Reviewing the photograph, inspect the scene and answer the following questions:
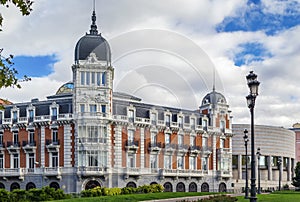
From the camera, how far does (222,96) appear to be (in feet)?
246

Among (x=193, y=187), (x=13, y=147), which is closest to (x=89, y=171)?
(x=13, y=147)

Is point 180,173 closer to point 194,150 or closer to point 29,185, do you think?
point 194,150

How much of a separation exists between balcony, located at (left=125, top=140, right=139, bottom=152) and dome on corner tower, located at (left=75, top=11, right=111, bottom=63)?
1081cm

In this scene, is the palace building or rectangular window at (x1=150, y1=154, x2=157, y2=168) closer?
the palace building

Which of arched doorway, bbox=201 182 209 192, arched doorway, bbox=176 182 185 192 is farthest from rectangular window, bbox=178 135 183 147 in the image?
arched doorway, bbox=201 182 209 192

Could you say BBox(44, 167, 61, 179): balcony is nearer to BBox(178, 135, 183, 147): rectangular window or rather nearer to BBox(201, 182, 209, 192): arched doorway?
BBox(178, 135, 183, 147): rectangular window

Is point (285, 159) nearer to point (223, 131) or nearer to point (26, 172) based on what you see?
point (223, 131)

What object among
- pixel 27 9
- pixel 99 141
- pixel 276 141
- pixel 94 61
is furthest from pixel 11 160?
pixel 276 141

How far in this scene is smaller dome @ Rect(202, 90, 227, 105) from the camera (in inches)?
2899

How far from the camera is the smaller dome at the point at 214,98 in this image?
73.6 meters

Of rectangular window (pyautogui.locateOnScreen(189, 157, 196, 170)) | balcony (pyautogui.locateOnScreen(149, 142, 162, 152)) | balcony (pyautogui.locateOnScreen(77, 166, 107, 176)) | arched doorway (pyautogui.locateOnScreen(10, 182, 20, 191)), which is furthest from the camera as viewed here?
rectangular window (pyautogui.locateOnScreen(189, 157, 196, 170))

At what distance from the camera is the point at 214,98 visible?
2901 inches

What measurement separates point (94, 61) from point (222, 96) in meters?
25.5

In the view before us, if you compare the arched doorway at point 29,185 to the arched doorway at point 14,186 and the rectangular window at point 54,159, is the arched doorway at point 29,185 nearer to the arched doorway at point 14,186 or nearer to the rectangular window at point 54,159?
the arched doorway at point 14,186
